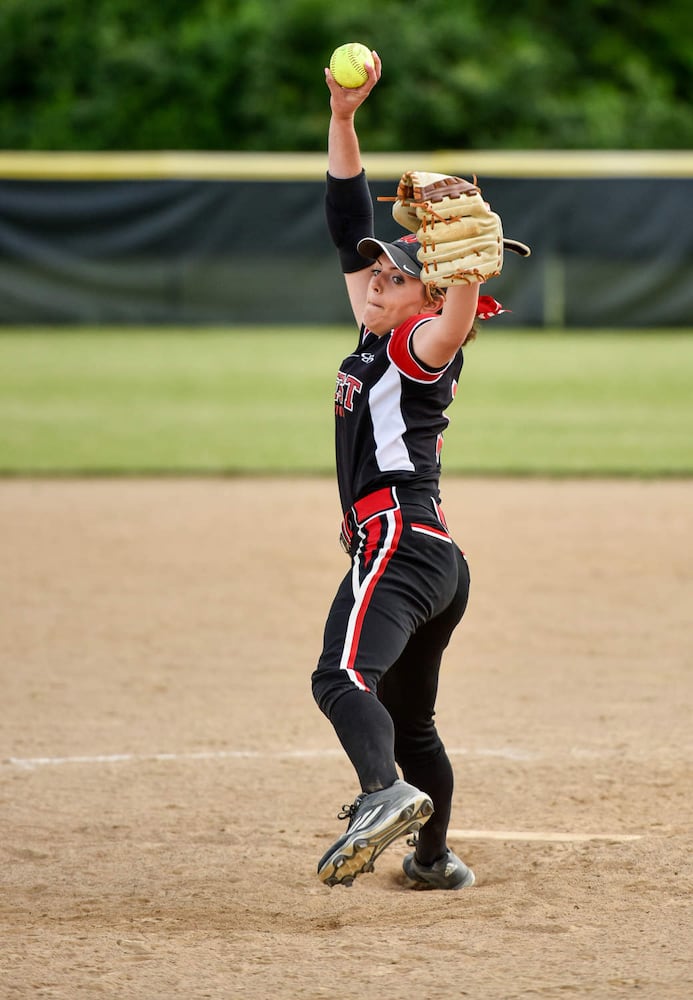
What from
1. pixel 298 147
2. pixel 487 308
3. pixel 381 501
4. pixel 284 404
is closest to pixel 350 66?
pixel 487 308

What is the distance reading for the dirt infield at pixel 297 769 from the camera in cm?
294

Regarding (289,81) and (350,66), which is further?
(289,81)

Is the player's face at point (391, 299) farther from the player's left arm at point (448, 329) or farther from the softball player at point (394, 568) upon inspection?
the player's left arm at point (448, 329)

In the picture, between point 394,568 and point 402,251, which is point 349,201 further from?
point 394,568

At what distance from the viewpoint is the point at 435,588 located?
10.3 feet

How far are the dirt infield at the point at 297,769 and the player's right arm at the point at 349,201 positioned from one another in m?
1.46

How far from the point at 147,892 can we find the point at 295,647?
8.10 ft

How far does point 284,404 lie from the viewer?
1344 cm

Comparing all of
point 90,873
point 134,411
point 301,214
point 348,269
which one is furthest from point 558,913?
point 301,214

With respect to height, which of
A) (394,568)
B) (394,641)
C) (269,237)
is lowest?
(394,641)

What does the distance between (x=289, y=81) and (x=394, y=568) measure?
964 inches

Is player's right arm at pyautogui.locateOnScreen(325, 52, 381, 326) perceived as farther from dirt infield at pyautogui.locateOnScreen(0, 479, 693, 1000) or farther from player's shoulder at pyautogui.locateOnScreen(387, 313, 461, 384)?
dirt infield at pyautogui.locateOnScreen(0, 479, 693, 1000)

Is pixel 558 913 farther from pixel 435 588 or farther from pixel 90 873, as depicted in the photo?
pixel 90 873

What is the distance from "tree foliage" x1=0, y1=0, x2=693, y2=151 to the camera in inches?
1016
